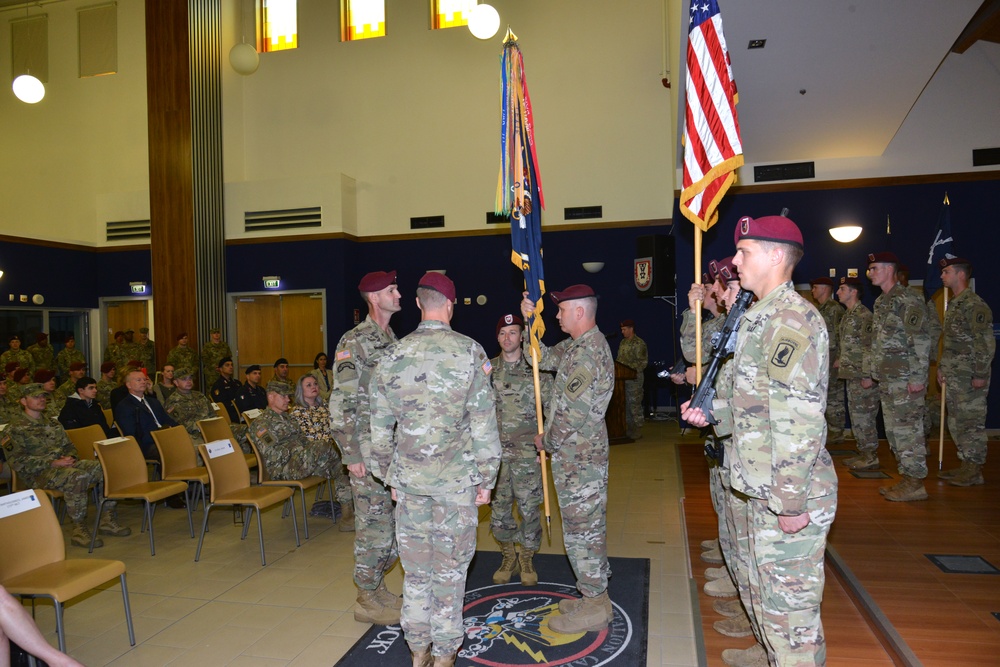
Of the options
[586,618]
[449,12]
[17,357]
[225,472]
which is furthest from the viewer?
[449,12]

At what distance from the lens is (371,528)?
3.47 metres

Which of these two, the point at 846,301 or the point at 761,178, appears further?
the point at 761,178

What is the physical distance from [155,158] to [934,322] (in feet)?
40.7

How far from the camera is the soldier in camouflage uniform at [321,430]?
17.7 feet

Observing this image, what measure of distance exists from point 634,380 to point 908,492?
15.0ft

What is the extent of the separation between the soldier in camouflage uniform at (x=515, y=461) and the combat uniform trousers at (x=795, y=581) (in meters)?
1.80

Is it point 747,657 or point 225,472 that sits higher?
point 225,472

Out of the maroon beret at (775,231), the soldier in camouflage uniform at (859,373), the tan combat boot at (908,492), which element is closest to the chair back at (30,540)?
the maroon beret at (775,231)

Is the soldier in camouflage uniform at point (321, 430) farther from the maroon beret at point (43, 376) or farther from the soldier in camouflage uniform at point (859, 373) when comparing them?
the soldier in camouflage uniform at point (859, 373)

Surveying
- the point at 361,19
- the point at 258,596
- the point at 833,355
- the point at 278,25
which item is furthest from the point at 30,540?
the point at 278,25

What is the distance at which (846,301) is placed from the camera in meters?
6.55

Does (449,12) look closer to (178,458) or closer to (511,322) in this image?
(178,458)

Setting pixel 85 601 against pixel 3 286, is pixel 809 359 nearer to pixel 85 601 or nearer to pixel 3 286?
pixel 85 601

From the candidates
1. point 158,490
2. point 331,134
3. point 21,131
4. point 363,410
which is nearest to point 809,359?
point 363,410
